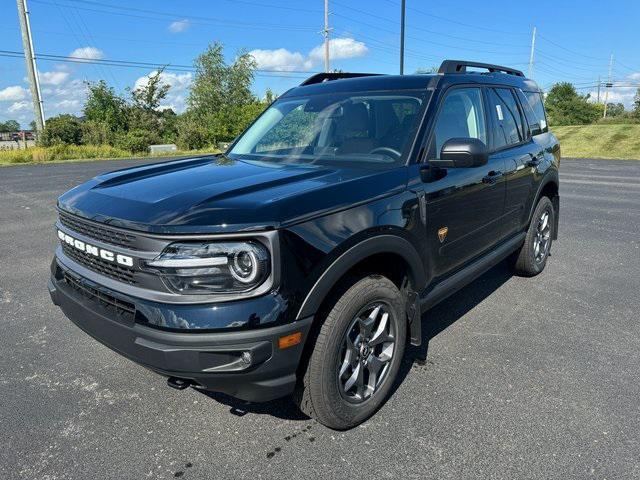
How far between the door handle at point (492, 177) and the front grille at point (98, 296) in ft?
8.79

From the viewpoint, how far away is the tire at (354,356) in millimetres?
2375

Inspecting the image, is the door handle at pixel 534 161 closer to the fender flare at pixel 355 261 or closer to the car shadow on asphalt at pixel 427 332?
the car shadow on asphalt at pixel 427 332

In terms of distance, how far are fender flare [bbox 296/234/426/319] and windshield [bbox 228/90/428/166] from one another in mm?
569

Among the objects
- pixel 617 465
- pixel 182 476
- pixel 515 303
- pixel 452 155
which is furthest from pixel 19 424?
pixel 515 303

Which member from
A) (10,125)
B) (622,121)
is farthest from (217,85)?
(10,125)

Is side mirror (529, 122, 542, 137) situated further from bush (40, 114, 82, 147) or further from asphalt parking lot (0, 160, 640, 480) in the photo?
bush (40, 114, 82, 147)

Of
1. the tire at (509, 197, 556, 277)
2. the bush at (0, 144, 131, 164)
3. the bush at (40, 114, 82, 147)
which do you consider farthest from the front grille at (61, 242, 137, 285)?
the bush at (40, 114, 82, 147)

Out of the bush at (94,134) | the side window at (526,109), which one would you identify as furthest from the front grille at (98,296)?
the bush at (94,134)

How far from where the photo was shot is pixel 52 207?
378 inches

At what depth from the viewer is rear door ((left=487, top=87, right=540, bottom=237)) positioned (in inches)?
160

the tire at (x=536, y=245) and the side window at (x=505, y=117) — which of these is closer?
the side window at (x=505, y=117)

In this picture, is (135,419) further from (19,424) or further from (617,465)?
(617,465)

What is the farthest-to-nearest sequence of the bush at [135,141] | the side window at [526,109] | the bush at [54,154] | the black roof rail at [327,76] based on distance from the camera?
the bush at [135,141]
the bush at [54,154]
the side window at [526,109]
the black roof rail at [327,76]

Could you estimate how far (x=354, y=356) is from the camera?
2.61 m
